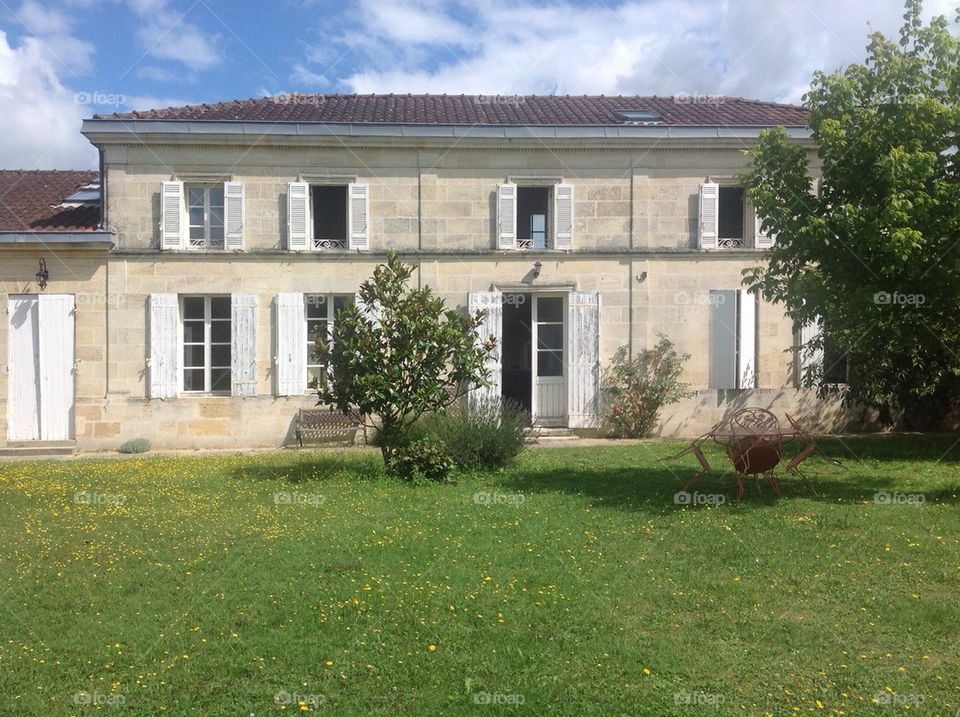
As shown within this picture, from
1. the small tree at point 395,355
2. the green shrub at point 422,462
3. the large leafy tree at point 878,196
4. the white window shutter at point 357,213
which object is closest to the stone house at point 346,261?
the white window shutter at point 357,213

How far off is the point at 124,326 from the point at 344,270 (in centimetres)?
387

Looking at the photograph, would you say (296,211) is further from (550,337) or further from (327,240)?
(550,337)

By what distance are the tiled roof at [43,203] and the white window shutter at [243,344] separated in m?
2.88

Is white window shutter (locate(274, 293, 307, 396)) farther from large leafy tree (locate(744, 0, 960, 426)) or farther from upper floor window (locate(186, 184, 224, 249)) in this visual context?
large leafy tree (locate(744, 0, 960, 426))

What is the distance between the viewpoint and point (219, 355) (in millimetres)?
13625

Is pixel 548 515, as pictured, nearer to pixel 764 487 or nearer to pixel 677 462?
pixel 764 487

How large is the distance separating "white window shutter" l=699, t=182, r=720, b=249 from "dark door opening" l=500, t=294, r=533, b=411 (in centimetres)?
331

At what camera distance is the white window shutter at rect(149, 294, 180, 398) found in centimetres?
1326

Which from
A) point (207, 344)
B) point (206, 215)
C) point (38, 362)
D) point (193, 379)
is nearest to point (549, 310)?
point (207, 344)

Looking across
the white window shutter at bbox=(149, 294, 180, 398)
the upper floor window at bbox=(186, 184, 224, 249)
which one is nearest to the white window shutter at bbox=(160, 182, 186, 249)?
the upper floor window at bbox=(186, 184, 224, 249)

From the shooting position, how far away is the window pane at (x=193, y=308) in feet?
44.8

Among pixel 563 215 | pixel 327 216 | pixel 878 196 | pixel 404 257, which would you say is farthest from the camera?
pixel 327 216

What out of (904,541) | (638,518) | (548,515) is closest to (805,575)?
(904,541)

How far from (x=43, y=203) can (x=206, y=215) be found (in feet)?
11.1
